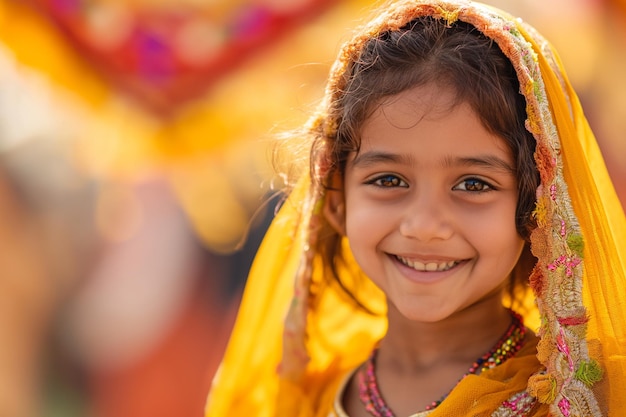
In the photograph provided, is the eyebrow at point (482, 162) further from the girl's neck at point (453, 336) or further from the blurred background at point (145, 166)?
the blurred background at point (145, 166)

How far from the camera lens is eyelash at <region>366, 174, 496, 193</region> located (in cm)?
136

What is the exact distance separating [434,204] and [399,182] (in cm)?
9

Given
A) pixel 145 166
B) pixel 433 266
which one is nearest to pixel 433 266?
pixel 433 266

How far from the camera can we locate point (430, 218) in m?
1.33

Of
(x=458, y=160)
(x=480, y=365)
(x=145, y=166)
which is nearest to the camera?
(x=458, y=160)

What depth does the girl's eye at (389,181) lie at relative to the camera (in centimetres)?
141

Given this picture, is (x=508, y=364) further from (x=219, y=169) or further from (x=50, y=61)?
(x=50, y=61)

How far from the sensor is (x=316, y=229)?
5.45 feet

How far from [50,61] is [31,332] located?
944 mm

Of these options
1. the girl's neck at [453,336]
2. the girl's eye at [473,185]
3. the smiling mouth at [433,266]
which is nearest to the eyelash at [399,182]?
the girl's eye at [473,185]

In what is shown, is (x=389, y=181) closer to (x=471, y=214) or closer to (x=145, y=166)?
(x=471, y=214)

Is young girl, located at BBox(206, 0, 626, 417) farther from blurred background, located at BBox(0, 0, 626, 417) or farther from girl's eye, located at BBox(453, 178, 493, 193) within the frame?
blurred background, located at BBox(0, 0, 626, 417)

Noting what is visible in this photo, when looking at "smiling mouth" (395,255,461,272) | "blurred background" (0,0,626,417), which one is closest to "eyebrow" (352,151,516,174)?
"smiling mouth" (395,255,461,272)

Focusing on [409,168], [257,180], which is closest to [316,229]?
[409,168]
